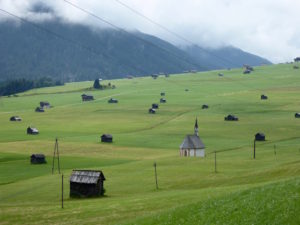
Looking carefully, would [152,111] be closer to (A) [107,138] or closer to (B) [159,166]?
(A) [107,138]

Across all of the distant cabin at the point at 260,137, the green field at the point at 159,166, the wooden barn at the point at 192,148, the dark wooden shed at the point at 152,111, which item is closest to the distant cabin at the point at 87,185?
the green field at the point at 159,166

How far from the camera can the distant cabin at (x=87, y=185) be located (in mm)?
68250

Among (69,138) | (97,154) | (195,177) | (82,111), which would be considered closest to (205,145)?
(97,154)

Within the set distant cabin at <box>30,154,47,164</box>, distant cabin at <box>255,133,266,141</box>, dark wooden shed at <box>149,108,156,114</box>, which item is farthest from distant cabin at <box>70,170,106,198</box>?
dark wooden shed at <box>149,108,156,114</box>

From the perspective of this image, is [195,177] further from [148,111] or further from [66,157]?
[148,111]

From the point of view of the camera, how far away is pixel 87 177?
70188mm

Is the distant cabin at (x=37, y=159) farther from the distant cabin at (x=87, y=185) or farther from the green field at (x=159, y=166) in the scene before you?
the distant cabin at (x=87, y=185)

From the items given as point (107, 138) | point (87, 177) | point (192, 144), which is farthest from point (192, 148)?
point (87, 177)

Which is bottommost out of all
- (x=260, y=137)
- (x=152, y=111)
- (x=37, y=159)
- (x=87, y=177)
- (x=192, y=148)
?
(x=87, y=177)

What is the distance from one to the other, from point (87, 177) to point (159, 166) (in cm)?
1986

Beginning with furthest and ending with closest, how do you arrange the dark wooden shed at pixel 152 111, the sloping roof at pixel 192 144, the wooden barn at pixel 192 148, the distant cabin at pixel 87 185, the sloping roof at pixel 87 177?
the dark wooden shed at pixel 152 111 < the sloping roof at pixel 192 144 < the wooden barn at pixel 192 148 < the sloping roof at pixel 87 177 < the distant cabin at pixel 87 185

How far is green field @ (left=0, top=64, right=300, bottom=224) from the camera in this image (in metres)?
35.1

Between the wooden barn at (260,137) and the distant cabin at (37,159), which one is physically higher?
the wooden barn at (260,137)

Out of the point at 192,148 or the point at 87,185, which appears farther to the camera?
the point at 192,148
